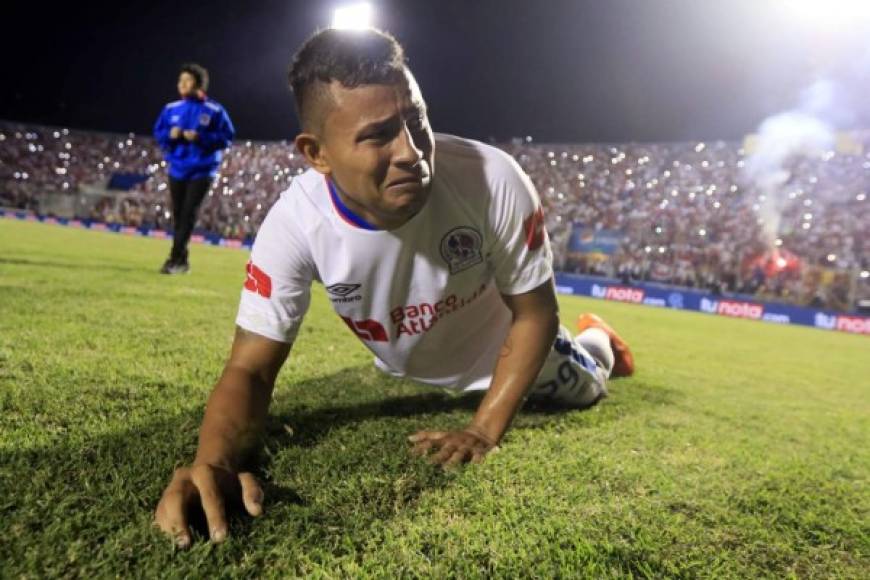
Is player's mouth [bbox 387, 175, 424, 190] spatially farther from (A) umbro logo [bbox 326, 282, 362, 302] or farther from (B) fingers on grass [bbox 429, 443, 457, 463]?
(B) fingers on grass [bbox 429, 443, 457, 463]

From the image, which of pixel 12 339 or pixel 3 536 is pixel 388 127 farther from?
pixel 12 339

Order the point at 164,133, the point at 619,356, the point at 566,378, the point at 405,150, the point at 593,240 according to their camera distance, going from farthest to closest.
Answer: the point at 593,240 → the point at 164,133 → the point at 619,356 → the point at 566,378 → the point at 405,150

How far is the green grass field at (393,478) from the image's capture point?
1.42 m

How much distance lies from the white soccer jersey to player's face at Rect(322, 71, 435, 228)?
0.20 meters

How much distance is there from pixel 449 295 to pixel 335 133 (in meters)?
0.81

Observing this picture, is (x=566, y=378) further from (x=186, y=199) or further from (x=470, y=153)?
(x=186, y=199)

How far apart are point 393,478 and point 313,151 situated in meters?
1.11

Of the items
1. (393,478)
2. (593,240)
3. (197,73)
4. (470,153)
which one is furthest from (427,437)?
(593,240)

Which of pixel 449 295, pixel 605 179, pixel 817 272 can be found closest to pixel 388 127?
pixel 449 295

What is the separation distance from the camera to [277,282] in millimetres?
2113

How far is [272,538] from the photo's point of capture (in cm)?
147

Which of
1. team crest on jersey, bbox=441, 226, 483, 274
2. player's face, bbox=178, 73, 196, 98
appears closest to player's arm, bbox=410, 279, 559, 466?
team crest on jersey, bbox=441, 226, 483, 274

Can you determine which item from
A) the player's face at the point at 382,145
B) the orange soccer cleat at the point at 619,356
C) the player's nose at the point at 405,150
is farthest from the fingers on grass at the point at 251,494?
the orange soccer cleat at the point at 619,356

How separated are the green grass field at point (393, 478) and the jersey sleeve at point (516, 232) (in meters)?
0.67
